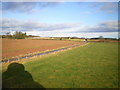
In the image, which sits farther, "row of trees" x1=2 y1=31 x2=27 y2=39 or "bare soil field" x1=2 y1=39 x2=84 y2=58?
"row of trees" x1=2 y1=31 x2=27 y2=39

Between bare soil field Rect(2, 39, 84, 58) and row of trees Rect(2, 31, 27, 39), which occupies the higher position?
row of trees Rect(2, 31, 27, 39)

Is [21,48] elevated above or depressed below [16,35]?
below

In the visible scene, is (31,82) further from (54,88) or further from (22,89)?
(54,88)

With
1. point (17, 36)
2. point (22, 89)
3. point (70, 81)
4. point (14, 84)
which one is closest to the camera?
point (22, 89)

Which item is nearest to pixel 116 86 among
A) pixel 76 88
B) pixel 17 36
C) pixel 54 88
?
pixel 76 88

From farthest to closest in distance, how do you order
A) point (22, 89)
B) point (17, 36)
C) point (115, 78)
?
point (17, 36) < point (115, 78) < point (22, 89)

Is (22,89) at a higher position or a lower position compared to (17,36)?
lower

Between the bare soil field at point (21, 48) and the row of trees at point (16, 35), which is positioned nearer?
the bare soil field at point (21, 48)

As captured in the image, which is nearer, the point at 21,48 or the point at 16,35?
the point at 21,48

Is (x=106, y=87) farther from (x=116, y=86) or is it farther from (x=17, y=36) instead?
(x=17, y=36)

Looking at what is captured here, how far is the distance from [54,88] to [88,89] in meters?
3.06

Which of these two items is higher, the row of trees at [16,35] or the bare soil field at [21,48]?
the row of trees at [16,35]

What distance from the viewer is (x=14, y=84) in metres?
10.9

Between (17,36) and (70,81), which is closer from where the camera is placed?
(70,81)
